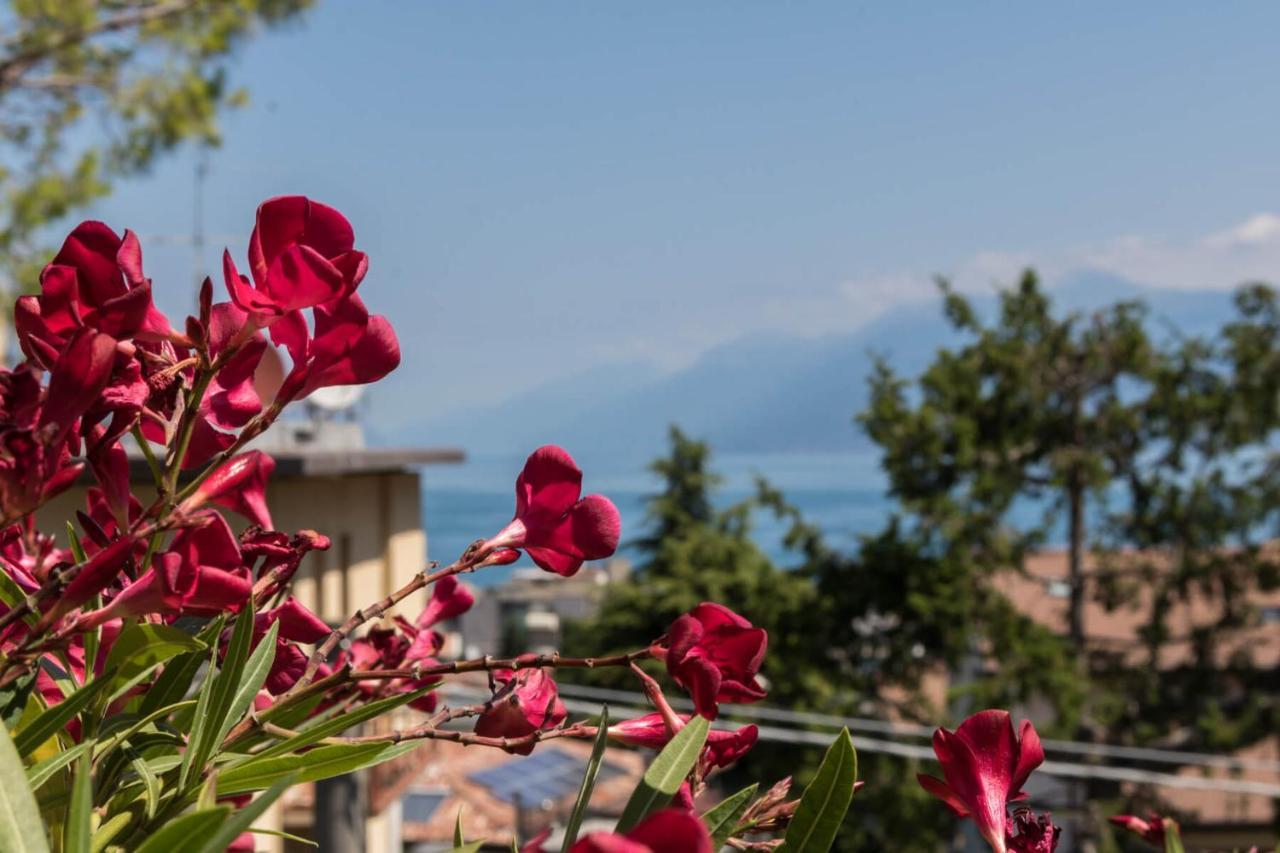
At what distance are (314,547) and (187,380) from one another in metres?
0.08

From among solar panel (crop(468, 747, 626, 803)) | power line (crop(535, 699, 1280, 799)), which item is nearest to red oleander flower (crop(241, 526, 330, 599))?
power line (crop(535, 699, 1280, 799))

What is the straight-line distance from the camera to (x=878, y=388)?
12164mm

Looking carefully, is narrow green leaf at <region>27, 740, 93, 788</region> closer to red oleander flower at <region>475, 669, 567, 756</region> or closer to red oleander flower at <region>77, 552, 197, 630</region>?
red oleander flower at <region>77, 552, 197, 630</region>

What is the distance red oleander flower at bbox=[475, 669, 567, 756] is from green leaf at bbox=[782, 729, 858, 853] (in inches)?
5.4

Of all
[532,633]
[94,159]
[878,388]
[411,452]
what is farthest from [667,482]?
[411,452]

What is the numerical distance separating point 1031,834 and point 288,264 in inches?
13.0

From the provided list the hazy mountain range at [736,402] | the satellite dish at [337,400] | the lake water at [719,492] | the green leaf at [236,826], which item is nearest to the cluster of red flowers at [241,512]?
the green leaf at [236,826]

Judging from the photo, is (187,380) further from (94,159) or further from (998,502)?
(998,502)

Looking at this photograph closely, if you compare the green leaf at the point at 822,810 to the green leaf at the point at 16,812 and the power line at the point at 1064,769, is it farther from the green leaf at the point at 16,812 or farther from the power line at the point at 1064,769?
the power line at the point at 1064,769

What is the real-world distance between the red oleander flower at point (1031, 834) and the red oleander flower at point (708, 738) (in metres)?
0.10

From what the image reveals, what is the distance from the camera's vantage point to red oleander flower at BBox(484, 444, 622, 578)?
499mm

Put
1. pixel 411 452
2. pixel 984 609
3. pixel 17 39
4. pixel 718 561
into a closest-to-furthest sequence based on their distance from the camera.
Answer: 1. pixel 411 452
2. pixel 17 39
3. pixel 984 609
4. pixel 718 561

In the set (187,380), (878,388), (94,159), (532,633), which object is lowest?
(532,633)

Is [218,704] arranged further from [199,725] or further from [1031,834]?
[1031,834]
